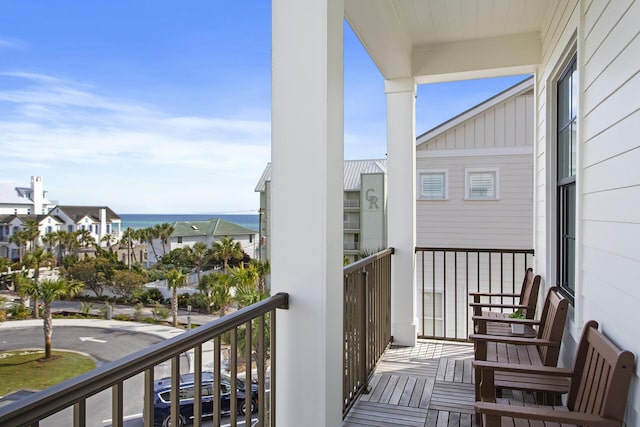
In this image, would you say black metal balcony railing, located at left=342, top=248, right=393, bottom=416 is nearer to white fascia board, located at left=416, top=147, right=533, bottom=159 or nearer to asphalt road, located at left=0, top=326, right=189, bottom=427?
asphalt road, located at left=0, top=326, right=189, bottom=427

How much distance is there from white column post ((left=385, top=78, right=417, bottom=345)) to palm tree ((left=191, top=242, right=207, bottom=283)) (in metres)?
1.70

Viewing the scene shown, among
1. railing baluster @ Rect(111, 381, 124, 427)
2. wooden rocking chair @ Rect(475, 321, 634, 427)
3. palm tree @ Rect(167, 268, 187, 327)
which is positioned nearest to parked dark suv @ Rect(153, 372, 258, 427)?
railing baluster @ Rect(111, 381, 124, 427)

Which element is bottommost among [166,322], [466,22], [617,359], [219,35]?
[166,322]

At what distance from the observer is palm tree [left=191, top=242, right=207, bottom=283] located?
365 cm

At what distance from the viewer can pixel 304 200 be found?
5.98ft

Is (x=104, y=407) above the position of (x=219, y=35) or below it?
below

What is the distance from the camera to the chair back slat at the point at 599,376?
1.41 m

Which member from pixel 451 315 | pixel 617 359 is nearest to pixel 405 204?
pixel 617 359

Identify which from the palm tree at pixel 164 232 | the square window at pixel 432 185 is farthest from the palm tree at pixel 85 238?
the square window at pixel 432 185

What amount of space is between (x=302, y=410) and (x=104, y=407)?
800 mm

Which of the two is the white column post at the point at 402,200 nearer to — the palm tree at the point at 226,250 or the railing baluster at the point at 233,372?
the palm tree at the point at 226,250

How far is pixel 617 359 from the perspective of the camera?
1.42 m

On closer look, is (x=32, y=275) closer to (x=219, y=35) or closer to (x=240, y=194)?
(x=240, y=194)

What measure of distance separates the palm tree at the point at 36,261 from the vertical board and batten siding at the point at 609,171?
287 cm
